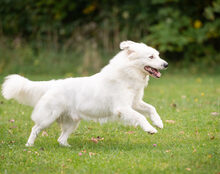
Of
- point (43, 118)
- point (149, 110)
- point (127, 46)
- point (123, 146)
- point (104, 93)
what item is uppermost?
point (127, 46)

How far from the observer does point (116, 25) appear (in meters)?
17.6

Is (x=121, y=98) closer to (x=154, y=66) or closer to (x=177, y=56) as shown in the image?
(x=154, y=66)

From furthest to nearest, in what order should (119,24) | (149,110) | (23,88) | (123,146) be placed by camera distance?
(119,24) → (23,88) → (149,110) → (123,146)

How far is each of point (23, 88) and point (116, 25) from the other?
12.2 meters

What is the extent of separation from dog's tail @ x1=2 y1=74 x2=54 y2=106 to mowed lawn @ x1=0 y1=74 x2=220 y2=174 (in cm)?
74

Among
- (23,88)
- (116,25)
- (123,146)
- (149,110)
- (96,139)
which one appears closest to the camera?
(123,146)

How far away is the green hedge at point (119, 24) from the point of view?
53.2 feet

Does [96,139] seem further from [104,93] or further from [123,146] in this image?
[104,93]

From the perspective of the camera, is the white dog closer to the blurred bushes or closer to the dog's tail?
the dog's tail

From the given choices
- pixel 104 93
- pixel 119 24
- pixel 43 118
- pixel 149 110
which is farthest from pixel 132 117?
pixel 119 24

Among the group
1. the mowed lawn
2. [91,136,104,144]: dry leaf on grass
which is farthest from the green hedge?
[91,136,104,144]: dry leaf on grass

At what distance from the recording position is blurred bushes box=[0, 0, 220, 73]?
639 inches

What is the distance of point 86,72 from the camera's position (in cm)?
1505

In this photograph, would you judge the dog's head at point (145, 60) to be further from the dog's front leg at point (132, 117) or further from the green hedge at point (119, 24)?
the green hedge at point (119, 24)
